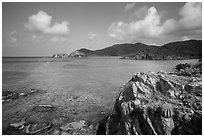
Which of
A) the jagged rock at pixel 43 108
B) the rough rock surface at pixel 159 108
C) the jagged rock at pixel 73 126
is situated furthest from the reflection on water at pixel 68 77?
the rough rock surface at pixel 159 108

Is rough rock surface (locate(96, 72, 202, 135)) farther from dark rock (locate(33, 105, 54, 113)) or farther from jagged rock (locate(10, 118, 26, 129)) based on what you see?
dark rock (locate(33, 105, 54, 113))

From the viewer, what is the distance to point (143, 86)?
29.7ft

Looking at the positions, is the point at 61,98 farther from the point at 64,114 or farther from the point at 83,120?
the point at 83,120

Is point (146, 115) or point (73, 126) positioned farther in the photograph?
point (73, 126)

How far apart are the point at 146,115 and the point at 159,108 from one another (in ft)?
2.42

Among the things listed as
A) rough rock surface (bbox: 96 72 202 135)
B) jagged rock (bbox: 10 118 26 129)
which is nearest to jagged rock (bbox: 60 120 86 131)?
rough rock surface (bbox: 96 72 202 135)

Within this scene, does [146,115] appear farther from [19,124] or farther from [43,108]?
[43,108]

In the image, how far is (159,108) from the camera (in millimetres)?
6996

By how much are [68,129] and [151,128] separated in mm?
5920

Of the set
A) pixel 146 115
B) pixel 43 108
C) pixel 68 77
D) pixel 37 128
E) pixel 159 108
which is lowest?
pixel 37 128

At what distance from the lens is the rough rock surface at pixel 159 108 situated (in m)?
6.39

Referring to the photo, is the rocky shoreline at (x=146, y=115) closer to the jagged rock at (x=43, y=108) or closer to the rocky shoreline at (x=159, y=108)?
the rocky shoreline at (x=159, y=108)

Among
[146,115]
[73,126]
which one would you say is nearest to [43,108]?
[73,126]

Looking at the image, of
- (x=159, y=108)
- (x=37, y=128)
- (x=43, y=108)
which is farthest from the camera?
(x=43, y=108)
